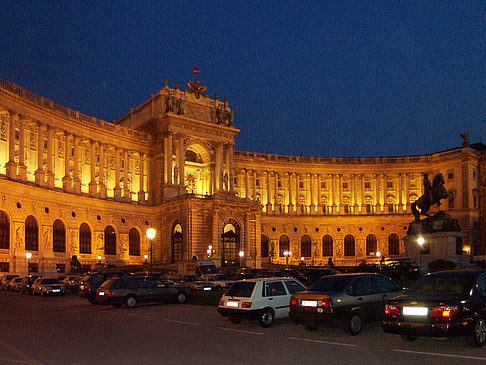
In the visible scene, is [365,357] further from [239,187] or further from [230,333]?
[239,187]

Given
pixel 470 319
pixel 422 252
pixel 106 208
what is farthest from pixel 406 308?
pixel 106 208

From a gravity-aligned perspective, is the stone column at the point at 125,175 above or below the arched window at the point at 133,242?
above

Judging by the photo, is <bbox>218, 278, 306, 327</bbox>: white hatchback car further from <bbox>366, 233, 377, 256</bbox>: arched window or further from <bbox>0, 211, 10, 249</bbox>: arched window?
<bbox>366, 233, 377, 256</bbox>: arched window

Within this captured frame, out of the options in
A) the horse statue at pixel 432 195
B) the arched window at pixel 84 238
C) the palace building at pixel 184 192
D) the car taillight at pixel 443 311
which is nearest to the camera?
the car taillight at pixel 443 311

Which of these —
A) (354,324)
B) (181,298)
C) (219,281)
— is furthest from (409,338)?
(219,281)

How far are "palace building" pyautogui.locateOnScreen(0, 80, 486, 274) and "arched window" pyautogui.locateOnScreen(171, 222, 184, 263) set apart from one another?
20 cm

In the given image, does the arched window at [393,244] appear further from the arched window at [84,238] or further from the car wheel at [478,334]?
the car wheel at [478,334]

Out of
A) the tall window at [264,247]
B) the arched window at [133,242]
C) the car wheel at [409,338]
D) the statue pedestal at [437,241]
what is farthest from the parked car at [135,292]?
the tall window at [264,247]

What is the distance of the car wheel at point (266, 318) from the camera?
20.7m

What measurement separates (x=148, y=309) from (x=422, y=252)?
26.4 metres

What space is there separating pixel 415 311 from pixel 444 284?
1.96 metres

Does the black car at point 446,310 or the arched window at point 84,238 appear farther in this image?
the arched window at point 84,238

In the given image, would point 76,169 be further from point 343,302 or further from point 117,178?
point 343,302

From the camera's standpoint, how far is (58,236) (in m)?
66.6
